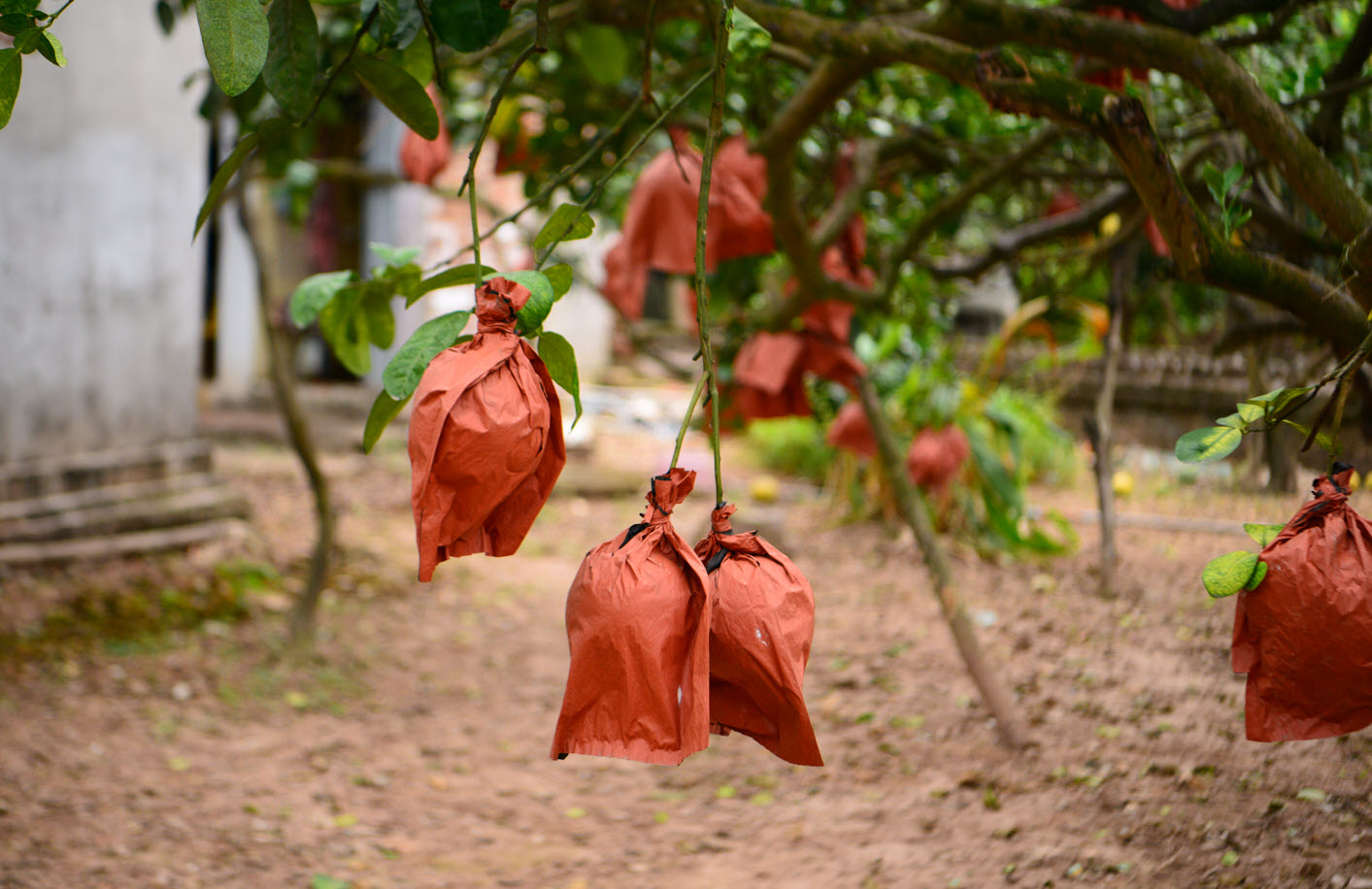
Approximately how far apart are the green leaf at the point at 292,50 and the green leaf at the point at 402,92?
0.05m

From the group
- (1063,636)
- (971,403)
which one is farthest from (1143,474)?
(971,403)

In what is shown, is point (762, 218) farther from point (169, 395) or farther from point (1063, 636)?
point (169, 395)

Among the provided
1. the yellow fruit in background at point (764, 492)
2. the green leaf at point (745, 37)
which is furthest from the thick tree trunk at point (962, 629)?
the yellow fruit in background at point (764, 492)

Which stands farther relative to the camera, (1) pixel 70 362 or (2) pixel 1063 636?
(1) pixel 70 362

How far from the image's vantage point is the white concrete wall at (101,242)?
3.61 metres

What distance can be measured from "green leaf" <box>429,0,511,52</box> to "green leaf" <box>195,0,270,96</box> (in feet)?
0.80

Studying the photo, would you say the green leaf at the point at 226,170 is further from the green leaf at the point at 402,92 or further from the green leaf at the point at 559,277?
the green leaf at the point at 559,277

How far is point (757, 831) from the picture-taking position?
215 centimetres

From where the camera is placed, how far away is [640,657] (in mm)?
887

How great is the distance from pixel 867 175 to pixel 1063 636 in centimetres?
144

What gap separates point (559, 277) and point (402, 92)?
27 cm

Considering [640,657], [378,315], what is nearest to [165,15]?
[378,315]

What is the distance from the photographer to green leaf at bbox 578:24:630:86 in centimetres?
227

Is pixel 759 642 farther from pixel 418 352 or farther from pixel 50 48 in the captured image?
pixel 50 48
